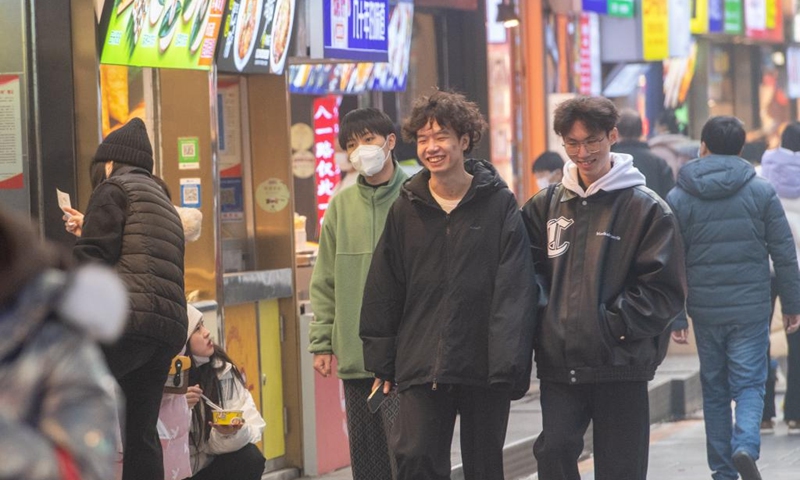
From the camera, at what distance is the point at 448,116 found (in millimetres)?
5832

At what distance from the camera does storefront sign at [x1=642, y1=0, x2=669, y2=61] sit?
52.0ft

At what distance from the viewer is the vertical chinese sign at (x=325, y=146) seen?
10.8 metres

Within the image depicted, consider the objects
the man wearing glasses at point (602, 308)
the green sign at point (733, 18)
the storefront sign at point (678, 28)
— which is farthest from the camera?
the green sign at point (733, 18)

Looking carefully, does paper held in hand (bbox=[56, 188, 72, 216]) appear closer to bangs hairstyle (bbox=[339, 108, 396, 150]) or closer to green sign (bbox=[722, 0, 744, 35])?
bangs hairstyle (bbox=[339, 108, 396, 150])

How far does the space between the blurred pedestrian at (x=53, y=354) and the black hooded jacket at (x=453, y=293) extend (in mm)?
3228

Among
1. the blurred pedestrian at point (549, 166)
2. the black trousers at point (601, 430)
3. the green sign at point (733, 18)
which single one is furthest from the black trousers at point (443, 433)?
the green sign at point (733, 18)

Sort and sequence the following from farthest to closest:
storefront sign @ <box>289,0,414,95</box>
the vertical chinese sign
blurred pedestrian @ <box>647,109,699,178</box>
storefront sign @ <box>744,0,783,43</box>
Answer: storefront sign @ <box>744,0,783,43</box> < blurred pedestrian @ <box>647,109,699,178</box> < the vertical chinese sign < storefront sign @ <box>289,0,414,95</box>

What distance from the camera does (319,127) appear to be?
1088 centimetres

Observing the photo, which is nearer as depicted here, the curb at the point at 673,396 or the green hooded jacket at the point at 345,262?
the green hooded jacket at the point at 345,262

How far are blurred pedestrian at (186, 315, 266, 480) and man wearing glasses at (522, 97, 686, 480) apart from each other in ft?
5.15

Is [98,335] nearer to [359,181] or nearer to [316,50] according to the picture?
[359,181]

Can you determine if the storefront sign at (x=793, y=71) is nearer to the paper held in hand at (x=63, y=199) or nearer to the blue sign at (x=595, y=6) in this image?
the blue sign at (x=595, y=6)

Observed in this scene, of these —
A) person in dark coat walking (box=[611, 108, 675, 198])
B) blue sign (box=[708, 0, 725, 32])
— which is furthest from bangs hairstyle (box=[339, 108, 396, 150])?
blue sign (box=[708, 0, 725, 32])

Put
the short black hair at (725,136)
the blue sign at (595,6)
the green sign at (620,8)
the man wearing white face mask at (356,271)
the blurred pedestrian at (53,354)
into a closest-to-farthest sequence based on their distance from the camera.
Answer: the blurred pedestrian at (53,354) → the man wearing white face mask at (356,271) → the short black hair at (725,136) → the blue sign at (595,6) → the green sign at (620,8)
